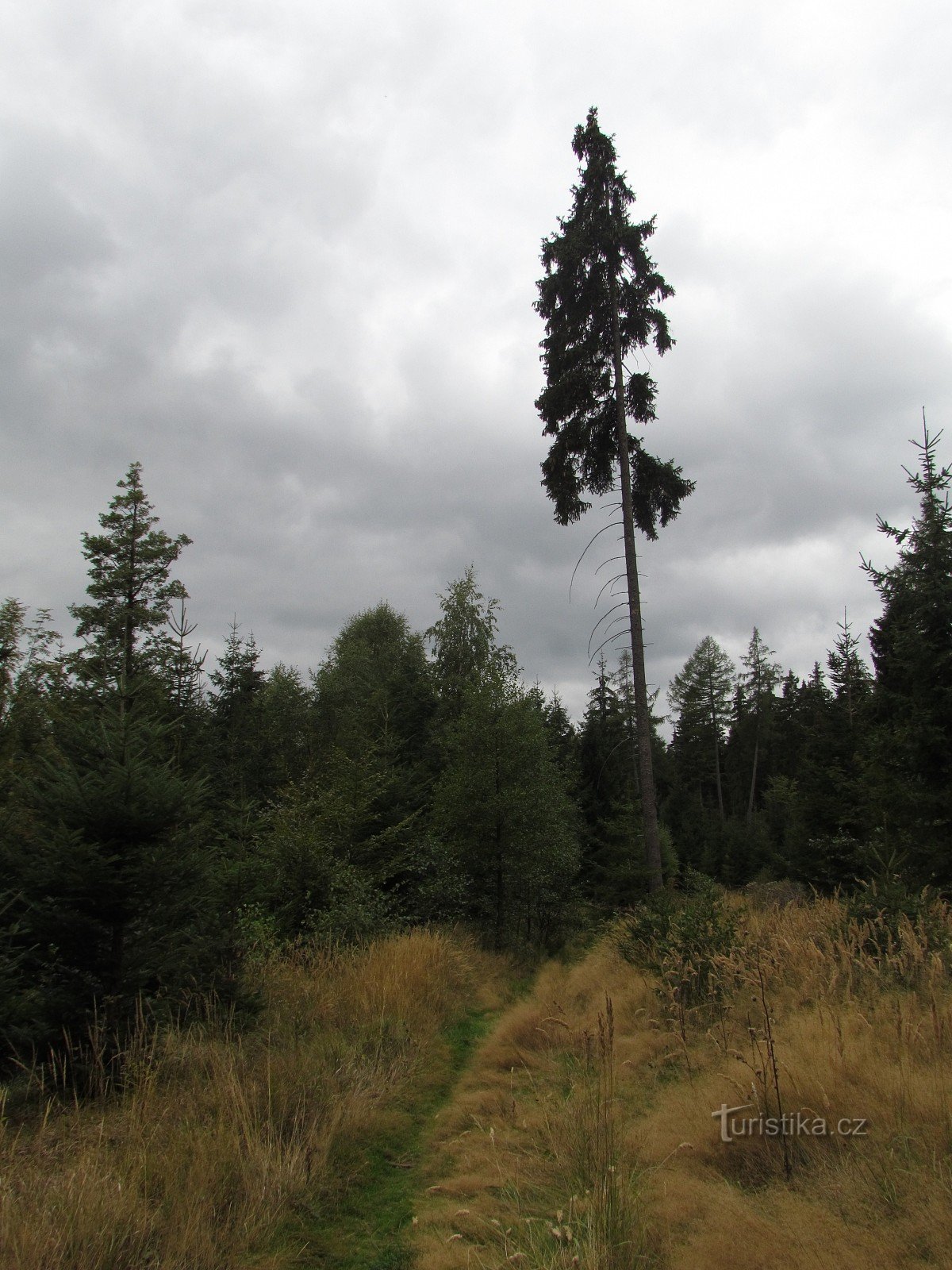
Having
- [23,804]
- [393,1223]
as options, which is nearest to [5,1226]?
[393,1223]

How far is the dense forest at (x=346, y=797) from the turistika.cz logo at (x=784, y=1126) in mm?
3691

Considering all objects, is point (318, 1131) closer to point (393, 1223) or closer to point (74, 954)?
point (393, 1223)

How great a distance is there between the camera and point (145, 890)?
536 cm

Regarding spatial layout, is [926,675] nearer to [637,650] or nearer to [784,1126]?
[637,650]

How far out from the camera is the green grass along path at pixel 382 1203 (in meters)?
3.24

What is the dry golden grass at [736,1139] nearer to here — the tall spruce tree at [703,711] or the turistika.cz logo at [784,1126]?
the turistika.cz logo at [784,1126]

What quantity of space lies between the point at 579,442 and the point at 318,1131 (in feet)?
41.5

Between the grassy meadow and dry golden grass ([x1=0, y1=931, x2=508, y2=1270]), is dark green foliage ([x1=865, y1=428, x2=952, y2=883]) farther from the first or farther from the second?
dry golden grass ([x1=0, y1=931, x2=508, y2=1270])

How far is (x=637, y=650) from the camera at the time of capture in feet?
42.3

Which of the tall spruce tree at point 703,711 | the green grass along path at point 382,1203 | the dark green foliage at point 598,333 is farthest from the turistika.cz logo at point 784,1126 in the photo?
the tall spruce tree at point 703,711

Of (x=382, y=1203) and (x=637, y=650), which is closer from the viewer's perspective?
(x=382, y=1203)

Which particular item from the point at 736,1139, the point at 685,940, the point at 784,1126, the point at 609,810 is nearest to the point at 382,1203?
the point at 736,1139

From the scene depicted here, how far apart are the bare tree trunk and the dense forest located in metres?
2.23

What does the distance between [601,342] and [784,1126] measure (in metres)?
13.8
